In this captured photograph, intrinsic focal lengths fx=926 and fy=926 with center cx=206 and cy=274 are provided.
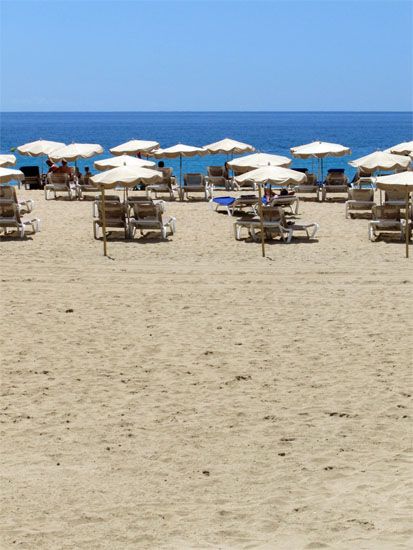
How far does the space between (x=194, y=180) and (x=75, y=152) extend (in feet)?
11.7

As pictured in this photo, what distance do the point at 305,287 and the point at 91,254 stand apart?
4143 mm

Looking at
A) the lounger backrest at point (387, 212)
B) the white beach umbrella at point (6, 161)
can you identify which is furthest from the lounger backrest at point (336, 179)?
the white beach umbrella at point (6, 161)

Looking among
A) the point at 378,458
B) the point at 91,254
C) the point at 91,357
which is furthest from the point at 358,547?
the point at 91,254

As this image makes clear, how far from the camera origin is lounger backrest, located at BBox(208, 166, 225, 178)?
1057 inches

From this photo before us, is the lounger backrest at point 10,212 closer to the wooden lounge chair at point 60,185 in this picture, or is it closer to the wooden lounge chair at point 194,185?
the wooden lounge chair at point 60,185

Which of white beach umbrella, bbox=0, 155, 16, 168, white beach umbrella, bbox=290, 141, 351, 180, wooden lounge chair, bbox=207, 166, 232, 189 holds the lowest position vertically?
wooden lounge chair, bbox=207, 166, 232, 189

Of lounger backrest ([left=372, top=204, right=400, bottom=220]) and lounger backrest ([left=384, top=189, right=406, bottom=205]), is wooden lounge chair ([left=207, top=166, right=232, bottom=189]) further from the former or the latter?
lounger backrest ([left=372, top=204, right=400, bottom=220])

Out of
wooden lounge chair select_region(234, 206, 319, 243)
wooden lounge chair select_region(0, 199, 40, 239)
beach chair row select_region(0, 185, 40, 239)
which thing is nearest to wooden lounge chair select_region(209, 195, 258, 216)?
wooden lounge chair select_region(234, 206, 319, 243)

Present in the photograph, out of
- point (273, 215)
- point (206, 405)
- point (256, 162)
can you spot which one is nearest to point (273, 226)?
point (273, 215)

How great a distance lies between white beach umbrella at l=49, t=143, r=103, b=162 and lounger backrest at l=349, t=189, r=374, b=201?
8.13 metres

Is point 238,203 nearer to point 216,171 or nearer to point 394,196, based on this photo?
point 394,196

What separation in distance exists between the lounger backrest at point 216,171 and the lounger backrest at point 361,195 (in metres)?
7.46

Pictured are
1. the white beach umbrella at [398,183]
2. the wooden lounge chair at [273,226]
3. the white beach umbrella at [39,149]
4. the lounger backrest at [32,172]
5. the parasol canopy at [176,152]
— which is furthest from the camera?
the lounger backrest at [32,172]

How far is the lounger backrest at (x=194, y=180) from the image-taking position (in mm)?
23688
